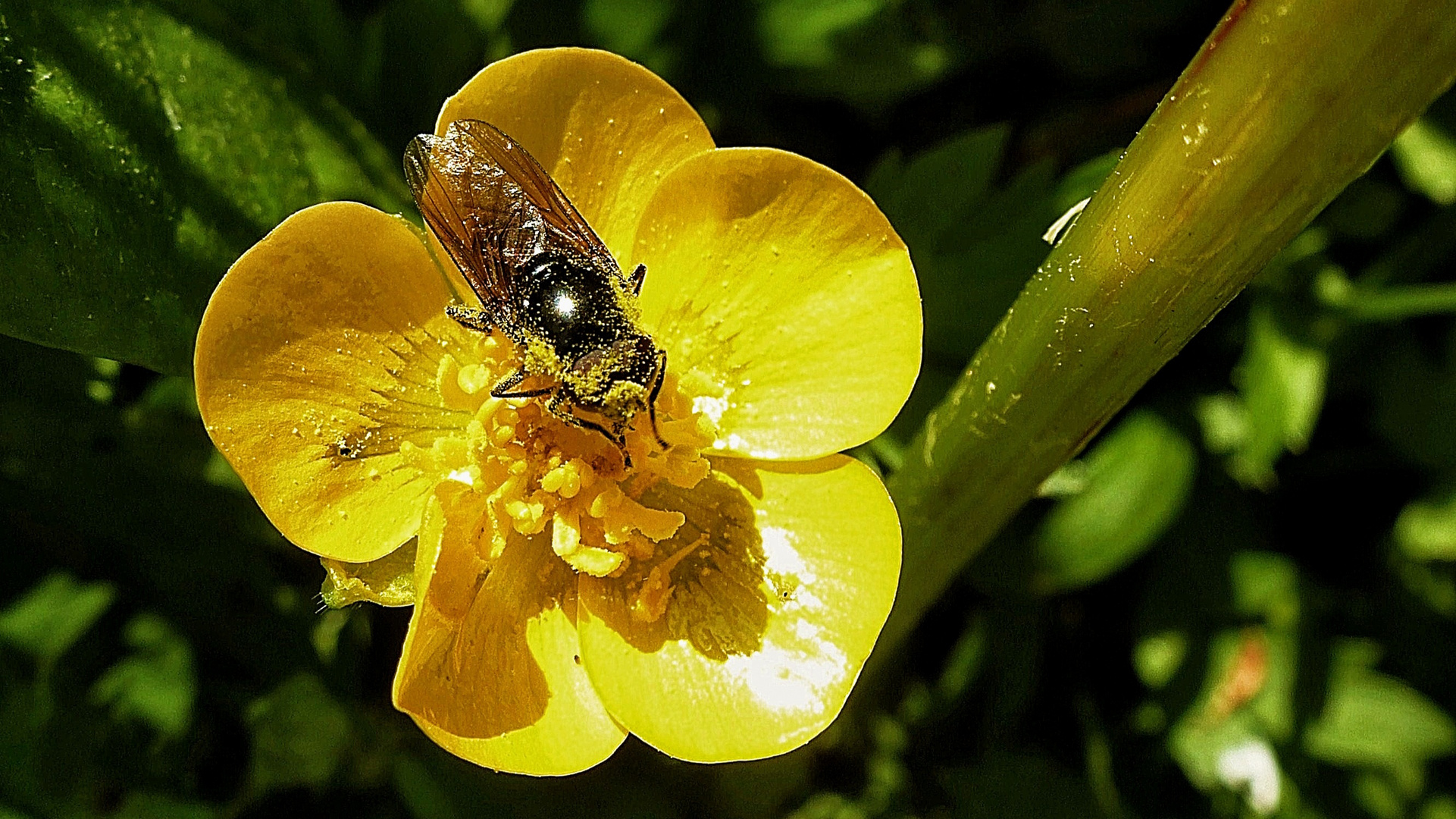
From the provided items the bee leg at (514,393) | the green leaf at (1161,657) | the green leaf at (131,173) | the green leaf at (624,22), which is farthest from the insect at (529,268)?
the green leaf at (1161,657)

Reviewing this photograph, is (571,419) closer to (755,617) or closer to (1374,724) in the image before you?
(755,617)

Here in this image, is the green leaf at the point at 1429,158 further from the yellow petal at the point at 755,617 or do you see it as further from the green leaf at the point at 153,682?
the green leaf at the point at 153,682

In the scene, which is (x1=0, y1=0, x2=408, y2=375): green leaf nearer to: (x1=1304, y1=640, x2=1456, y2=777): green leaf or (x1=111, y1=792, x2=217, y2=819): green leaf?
(x1=111, y1=792, x2=217, y2=819): green leaf

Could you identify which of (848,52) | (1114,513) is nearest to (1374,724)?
(1114,513)

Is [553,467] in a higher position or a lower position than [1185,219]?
lower

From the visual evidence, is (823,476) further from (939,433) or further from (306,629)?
(306,629)

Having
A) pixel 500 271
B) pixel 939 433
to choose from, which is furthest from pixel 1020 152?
pixel 500 271
